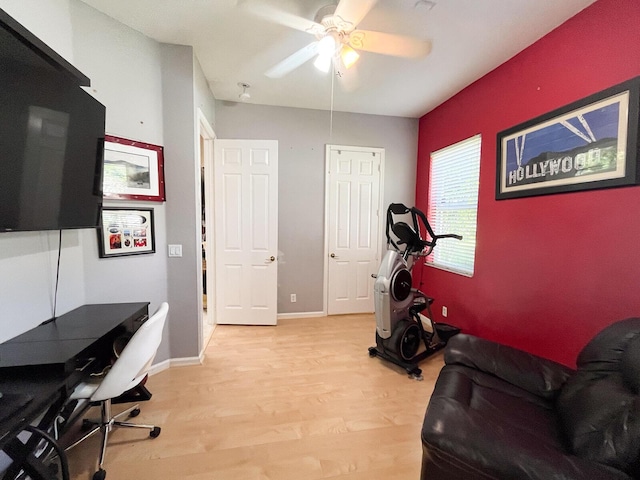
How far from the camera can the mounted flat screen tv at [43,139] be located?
1105 millimetres

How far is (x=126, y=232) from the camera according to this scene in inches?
82.5

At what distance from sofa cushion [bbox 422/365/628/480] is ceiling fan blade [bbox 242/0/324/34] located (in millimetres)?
Result: 2249

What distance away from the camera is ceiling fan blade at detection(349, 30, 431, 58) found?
1.67 metres

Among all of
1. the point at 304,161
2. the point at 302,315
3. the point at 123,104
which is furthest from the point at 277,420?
the point at 304,161

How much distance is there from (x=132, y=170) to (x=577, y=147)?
327cm

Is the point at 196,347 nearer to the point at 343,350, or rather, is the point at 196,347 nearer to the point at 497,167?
the point at 343,350

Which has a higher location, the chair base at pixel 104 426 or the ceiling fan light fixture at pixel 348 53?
the ceiling fan light fixture at pixel 348 53

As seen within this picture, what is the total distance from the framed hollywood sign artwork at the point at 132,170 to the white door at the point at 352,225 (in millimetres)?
2042

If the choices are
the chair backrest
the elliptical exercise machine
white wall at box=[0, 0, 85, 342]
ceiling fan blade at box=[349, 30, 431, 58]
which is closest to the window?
the elliptical exercise machine

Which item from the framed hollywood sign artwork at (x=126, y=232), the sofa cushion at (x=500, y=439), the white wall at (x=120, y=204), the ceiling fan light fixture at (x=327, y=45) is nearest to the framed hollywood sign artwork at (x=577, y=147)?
the sofa cushion at (x=500, y=439)

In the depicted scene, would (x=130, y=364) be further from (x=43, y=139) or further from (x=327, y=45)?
(x=327, y=45)

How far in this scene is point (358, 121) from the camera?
12.0 ft

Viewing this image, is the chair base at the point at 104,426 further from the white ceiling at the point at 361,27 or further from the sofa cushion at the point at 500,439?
the white ceiling at the point at 361,27

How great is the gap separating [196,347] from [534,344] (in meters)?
2.90
